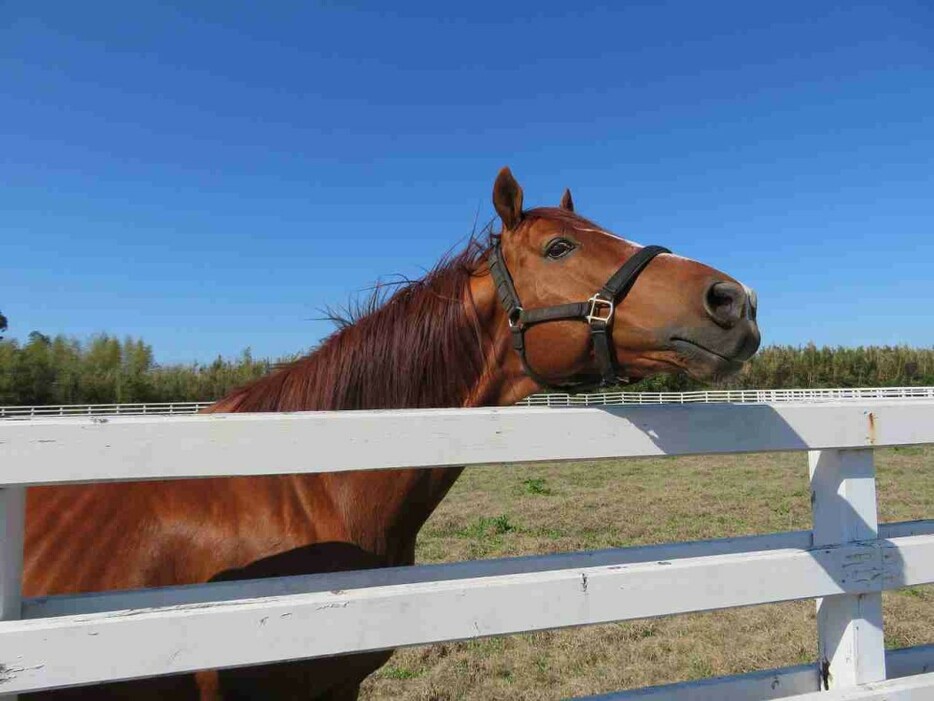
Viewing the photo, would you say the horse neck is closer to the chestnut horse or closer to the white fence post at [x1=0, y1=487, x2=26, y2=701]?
the chestnut horse

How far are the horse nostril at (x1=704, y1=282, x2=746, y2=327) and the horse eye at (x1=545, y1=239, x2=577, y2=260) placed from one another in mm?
560

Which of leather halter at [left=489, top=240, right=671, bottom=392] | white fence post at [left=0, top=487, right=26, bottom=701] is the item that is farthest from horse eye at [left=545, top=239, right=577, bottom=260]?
white fence post at [left=0, top=487, right=26, bottom=701]

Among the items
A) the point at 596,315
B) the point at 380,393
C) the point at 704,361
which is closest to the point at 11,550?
the point at 380,393

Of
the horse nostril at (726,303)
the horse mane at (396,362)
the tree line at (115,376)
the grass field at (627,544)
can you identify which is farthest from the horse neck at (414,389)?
the tree line at (115,376)

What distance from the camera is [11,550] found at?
1079 millimetres

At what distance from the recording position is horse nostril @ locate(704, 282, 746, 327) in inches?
72.7

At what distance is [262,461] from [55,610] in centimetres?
59

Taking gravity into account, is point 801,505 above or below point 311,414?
below

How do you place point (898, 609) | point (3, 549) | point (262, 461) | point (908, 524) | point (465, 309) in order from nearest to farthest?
1. point (3, 549)
2. point (262, 461)
3. point (908, 524)
4. point (465, 309)
5. point (898, 609)

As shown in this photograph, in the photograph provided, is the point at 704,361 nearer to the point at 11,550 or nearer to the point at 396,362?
the point at 396,362

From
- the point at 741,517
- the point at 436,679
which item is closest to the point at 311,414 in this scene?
the point at 436,679

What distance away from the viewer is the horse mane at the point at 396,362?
7.87 feet

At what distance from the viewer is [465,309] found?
8.19 ft

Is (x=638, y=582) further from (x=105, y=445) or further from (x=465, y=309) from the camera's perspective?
(x=465, y=309)
